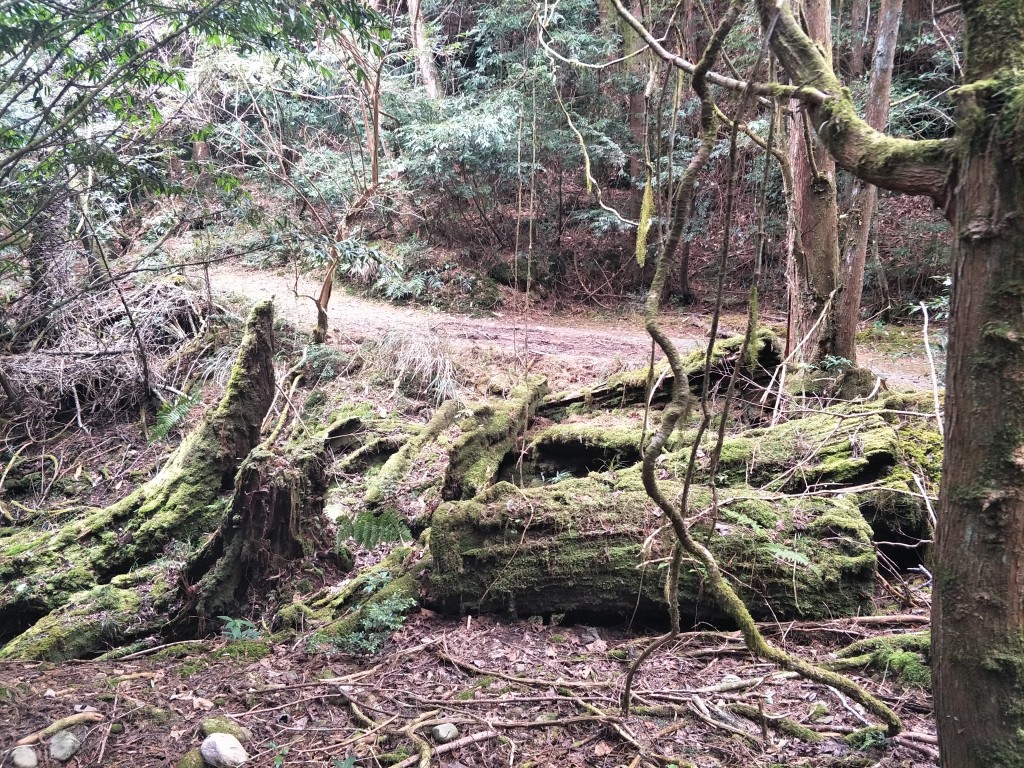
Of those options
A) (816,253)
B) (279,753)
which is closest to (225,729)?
(279,753)

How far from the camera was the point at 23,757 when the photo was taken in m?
2.42

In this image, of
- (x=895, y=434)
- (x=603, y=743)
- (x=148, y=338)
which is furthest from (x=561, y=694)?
(x=148, y=338)

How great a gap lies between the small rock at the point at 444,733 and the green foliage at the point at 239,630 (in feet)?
5.86

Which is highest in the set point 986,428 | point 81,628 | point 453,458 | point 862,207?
point 862,207

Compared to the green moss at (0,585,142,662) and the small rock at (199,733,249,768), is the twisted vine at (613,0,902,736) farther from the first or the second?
the green moss at (0,585,142,662)

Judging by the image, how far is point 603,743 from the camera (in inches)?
99.0

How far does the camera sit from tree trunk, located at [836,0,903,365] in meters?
5.67

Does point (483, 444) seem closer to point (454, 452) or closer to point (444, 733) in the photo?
point (454, 452)

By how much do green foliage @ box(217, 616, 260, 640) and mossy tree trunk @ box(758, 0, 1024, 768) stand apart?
12.2ft

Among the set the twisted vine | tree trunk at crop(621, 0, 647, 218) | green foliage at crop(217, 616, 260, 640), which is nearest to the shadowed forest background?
the twisted vine

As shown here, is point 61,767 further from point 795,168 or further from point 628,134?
point 628,134

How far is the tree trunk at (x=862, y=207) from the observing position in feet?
18.6

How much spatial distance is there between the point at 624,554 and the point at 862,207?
15.1 ft

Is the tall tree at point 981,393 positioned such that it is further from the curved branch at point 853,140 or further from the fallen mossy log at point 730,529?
the fallen mossy log at point 730,529
